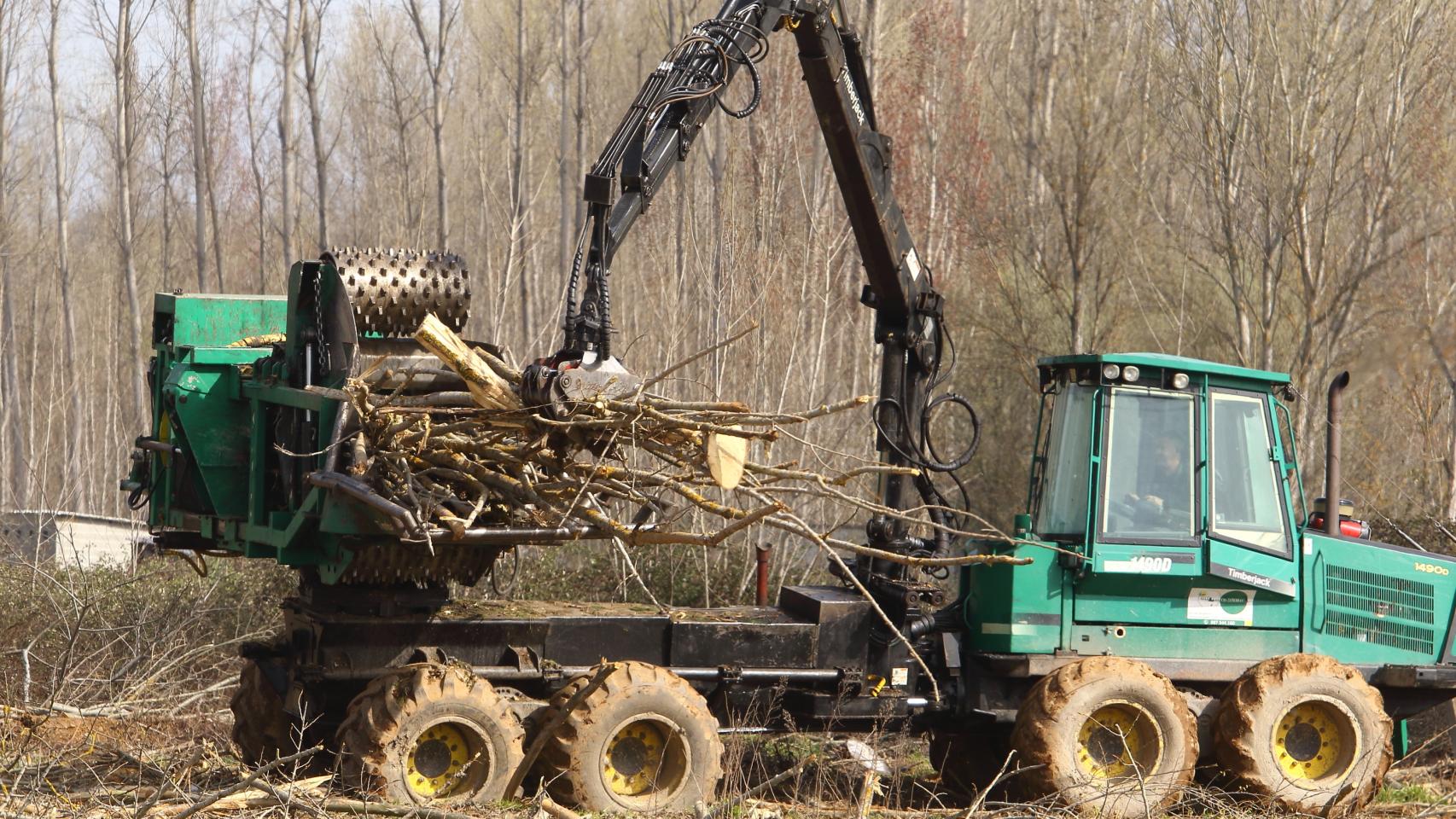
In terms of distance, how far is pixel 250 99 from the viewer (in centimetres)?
2956

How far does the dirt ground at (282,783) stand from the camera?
676 cm

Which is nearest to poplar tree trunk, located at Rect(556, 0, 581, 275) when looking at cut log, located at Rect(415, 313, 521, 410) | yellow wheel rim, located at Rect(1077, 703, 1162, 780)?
yellow wheel rim, located at Rect(1077, 703, 1162, 780)

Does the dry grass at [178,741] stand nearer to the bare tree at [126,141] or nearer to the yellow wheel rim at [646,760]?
the yellow wheel rim at [646,760]

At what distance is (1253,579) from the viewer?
28.4 ft

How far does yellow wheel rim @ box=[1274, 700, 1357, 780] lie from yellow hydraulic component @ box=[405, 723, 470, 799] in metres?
4.50

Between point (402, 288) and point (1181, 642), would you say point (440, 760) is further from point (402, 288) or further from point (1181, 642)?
point (1181, 642)

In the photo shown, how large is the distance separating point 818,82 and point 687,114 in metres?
1.43

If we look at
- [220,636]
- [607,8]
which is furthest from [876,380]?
[607,8]

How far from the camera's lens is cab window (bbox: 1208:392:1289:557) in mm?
8664

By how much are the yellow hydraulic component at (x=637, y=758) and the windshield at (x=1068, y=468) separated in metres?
2.59

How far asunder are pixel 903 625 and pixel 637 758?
1.95m

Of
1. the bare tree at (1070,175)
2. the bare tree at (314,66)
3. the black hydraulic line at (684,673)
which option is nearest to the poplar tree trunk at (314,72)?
the bare tree at (314,66)

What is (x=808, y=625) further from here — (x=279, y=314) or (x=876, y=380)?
(x=876, y=380)

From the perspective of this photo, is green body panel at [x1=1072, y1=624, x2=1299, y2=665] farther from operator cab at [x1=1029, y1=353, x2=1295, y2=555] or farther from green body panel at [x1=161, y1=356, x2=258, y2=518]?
green body panel at [x1=161, y1=356, x2=258, y2=518]
